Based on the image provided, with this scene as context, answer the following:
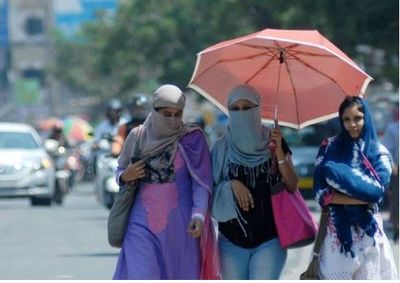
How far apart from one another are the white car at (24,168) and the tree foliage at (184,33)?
5.20 m

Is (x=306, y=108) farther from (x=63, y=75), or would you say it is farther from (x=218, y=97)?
(x=63, y=75)

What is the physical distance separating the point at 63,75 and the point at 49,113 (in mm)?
7379

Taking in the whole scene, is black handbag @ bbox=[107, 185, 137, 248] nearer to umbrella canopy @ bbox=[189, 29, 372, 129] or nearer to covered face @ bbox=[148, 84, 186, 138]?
covered face @ bbox=[148, 84, 186, 138]

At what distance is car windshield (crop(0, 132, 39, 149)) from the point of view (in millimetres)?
26328

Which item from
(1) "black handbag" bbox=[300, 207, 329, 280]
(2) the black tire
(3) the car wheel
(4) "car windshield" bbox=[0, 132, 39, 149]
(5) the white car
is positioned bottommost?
(3) the car wheel

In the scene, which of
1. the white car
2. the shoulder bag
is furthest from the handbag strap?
the white car

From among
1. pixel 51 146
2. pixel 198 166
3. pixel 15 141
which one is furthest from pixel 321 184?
pixel 51 146

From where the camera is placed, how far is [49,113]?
8575 centimetres

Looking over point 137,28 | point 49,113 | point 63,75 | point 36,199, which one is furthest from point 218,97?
point 49,113

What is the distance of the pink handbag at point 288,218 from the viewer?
802 cm

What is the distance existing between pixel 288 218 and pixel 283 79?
1097 millimetres

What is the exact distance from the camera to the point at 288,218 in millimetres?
8031

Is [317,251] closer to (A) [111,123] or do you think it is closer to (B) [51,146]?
(A) [111,123]

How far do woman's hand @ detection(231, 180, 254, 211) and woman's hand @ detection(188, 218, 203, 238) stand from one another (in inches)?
9.6
